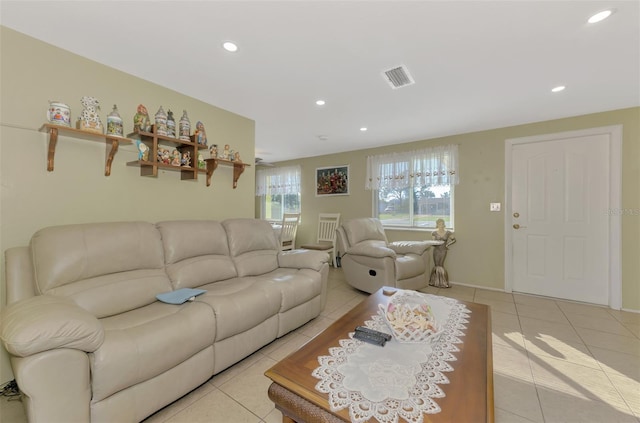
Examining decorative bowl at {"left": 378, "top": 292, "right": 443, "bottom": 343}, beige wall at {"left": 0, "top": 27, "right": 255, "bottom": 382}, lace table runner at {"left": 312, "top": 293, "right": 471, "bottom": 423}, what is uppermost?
beige wall at {"left": 0, "top": 27, "right": 255, "bottom": 382}

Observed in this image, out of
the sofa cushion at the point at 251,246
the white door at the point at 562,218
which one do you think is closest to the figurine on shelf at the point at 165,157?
the sofa cushion at the point at 251,246

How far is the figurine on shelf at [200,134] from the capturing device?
246 cm

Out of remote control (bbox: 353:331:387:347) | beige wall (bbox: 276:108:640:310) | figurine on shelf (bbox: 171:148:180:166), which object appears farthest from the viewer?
beige wall (bbox: 276:108:640:310)

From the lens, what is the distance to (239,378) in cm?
168

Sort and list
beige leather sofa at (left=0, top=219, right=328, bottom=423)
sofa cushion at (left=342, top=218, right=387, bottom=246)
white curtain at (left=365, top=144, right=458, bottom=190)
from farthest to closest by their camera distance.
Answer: white curtain at (left=365, top=144, right=458, bottom=190) → sofa cushion at (left=342, top=218, right=387, bottom=246) → beige leather sofa at (left=0, top=219, right=328, bottom=423)

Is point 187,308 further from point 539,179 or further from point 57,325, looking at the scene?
point 539,179

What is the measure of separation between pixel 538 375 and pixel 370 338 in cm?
138

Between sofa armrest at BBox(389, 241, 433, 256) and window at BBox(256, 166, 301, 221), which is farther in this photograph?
window at BBox(256, 166, 301, 221)

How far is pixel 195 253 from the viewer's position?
2104mm

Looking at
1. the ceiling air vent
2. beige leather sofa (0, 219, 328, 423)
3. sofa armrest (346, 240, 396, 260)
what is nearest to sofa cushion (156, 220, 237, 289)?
beige leather sofa (0, 219, 328, 423)

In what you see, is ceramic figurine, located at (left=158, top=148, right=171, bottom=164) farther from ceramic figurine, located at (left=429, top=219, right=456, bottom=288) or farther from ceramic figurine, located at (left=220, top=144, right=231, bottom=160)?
ceramic figurine, located at (left=429, top=219, right=456, bottom=288)

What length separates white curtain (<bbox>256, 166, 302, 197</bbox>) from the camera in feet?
18.0

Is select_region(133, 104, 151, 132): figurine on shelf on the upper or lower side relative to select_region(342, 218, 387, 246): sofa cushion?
upper

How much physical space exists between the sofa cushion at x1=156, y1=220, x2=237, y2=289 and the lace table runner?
4.25 ft
